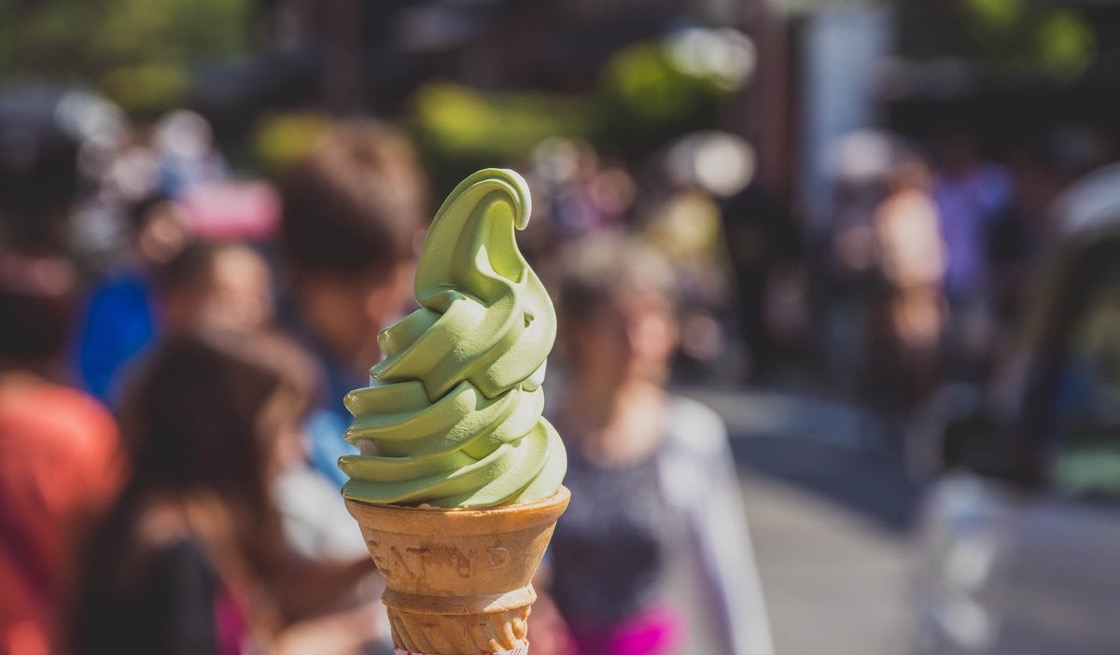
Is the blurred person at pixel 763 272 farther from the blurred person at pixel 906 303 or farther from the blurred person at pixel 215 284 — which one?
the blurred person at pixel 215 284

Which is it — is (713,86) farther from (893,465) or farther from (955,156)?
(893,465)

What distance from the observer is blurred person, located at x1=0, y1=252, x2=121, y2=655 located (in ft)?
12.1

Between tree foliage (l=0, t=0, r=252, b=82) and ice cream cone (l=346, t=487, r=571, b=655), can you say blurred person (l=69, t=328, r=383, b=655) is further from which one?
tree foliage (l=0, t=0, r=252, b=82)

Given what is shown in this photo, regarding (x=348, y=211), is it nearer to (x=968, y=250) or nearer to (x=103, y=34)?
(x=968, y=250)

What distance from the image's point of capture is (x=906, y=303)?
38.8 feet

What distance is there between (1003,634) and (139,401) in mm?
2214

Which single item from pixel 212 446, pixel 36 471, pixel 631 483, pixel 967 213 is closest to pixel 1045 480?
pixel 631 483

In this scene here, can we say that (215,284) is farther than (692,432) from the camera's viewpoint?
Yes

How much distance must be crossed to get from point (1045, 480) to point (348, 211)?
1953 mm

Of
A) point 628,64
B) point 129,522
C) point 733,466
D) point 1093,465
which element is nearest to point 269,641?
point 129,522

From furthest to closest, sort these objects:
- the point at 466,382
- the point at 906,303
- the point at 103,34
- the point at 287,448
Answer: the point at 103,34, the point at 906,303, the point at 287,448, the point at 466,382

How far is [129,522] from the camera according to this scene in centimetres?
311

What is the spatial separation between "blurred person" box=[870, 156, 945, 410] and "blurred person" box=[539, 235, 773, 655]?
25.9 feet

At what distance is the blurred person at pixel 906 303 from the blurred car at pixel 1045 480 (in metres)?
7.48
